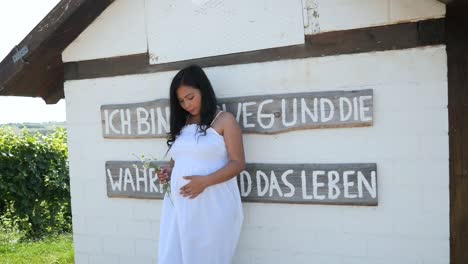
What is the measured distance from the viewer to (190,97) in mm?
3420

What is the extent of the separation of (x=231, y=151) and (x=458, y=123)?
4.78 feet

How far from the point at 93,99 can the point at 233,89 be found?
143 cm

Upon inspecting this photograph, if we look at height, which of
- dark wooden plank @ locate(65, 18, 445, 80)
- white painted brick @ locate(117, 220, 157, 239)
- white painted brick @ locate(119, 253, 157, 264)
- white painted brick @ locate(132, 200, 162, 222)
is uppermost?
dark wooden plank @ locate(65, 18, 445, 80)

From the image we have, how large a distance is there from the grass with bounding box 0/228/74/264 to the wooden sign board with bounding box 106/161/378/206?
3752 millimetres

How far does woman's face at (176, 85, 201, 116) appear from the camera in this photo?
3.41 meters

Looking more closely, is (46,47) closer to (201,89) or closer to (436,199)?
(201,89)

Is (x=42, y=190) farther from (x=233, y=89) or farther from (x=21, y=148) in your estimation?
(x=233, y=89)

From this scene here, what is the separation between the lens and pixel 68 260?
Answer: 20.7ft

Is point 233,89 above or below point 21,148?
above

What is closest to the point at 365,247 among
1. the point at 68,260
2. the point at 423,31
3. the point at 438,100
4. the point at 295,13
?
→ the point at 438,100

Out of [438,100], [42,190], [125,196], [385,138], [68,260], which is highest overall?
[438,100]

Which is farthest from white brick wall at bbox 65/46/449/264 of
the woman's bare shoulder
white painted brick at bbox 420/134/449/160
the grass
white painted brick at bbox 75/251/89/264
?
the grass

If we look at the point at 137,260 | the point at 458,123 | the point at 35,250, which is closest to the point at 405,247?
the point at 458,123

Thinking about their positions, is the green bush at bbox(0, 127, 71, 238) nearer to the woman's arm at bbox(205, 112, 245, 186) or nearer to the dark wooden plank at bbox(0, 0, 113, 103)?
the dark wooden plank at bbox(0, 0, 113, 103)
